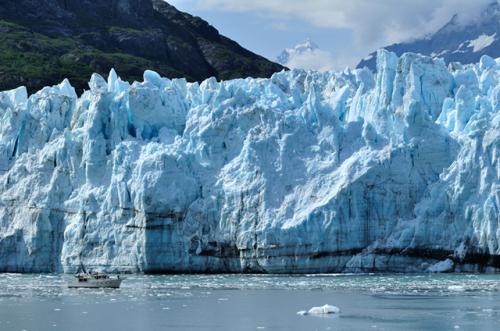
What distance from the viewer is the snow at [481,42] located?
110m

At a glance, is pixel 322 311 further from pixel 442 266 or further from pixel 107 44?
pixel 107 44

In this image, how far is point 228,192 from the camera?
38969 mm

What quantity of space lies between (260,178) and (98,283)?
7.57 m

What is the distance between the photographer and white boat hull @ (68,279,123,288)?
3503cm

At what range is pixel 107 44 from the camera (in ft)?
301

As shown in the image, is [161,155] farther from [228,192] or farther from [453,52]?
[453,52]

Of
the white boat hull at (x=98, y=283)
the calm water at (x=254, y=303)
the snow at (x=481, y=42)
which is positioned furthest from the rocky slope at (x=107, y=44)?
the calm water at (x=254, y=303)

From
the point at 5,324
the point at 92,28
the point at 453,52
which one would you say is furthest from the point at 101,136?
the point at 453,52

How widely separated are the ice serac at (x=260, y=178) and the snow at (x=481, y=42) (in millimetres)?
69038

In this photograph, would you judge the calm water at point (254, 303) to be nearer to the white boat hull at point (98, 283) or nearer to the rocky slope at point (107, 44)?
the white boat hull at point (98, 283)

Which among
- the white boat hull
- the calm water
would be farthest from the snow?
the white boat hull

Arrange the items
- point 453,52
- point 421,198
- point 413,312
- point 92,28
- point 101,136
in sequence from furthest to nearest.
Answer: point 453,52 → point 92,28 → point 101,136 → point 421,198 → point 413,312

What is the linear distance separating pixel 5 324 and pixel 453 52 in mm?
94922

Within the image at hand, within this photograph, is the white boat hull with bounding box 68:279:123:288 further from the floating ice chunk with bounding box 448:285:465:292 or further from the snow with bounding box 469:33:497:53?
the snow with bounding box 469:33:497:53
